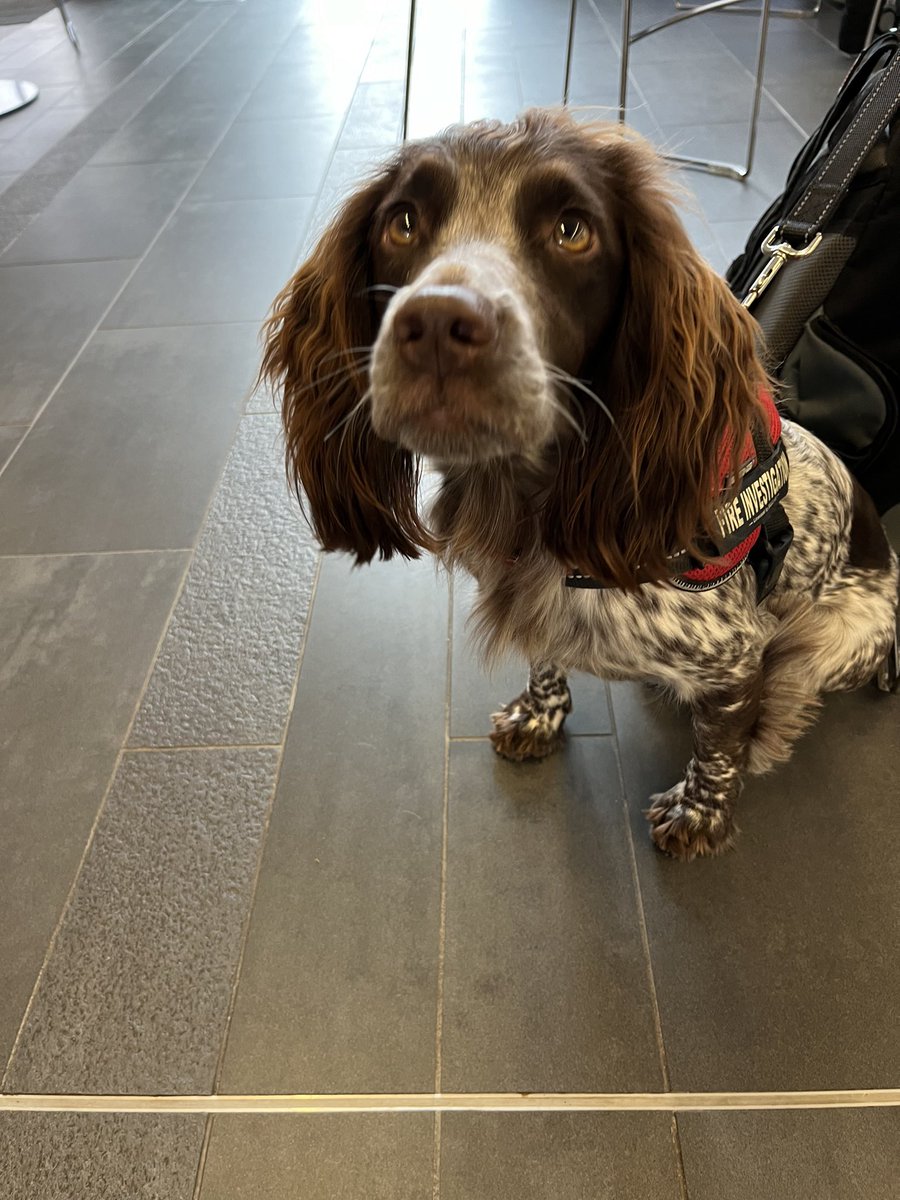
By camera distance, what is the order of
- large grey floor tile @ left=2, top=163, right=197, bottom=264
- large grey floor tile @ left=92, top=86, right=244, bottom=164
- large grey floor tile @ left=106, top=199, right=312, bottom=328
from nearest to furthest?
large grey floor tile @ left=106, top=199, right=312, bottom=328 → large grey floor tile @ left=2, top=163, right=197, bottom=264 → large grey floor tile @ left=92, top=86, right=244, bottom=164

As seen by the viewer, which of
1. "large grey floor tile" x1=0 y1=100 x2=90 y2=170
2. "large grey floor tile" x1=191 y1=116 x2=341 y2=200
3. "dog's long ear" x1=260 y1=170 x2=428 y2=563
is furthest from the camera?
"large grey floor tile" x1=0 y1=100 x2=90 y2=170

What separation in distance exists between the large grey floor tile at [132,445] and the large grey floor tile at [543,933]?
121cm

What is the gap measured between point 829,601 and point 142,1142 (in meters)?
1.51

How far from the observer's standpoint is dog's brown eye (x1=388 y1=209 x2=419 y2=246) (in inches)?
43.2

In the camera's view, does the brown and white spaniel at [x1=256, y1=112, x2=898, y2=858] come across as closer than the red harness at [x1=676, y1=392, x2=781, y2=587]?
Yes

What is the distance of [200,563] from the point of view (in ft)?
7.38

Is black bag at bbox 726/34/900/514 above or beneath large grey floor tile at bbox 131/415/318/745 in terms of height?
above

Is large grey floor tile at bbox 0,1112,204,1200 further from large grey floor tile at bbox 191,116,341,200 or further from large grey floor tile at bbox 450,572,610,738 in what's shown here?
large grey floor tile at bbox 191,116,341,200

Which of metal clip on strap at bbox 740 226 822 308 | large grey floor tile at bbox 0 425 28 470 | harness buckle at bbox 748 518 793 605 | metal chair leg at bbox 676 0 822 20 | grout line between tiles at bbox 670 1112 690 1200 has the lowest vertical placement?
grout line between tiles at bbox 670 1112 690 1200

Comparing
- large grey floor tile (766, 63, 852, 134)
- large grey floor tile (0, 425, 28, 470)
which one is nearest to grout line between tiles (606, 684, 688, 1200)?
large grey floor tile (0, 425, 28, 470)

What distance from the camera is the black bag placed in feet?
4.79

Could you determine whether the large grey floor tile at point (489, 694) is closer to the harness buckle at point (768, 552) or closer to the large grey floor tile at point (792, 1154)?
the harness buckle at point (768, 552)

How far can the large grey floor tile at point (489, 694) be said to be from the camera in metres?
1.83

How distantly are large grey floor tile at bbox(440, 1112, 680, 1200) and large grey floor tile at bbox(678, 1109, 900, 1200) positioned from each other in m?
0.05
